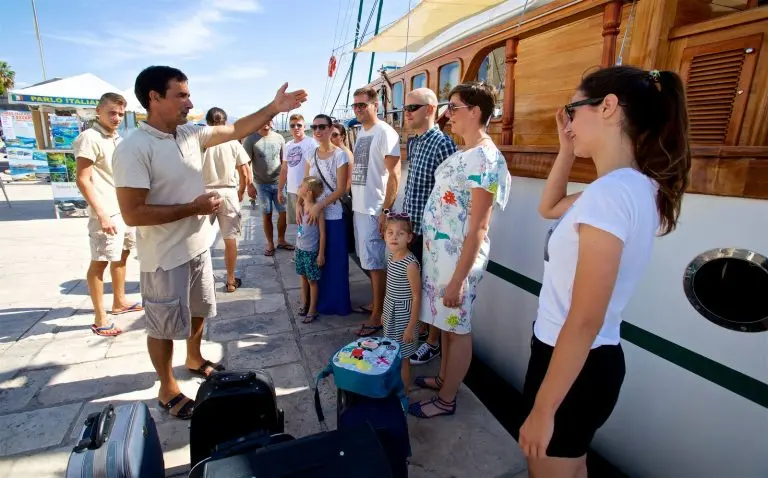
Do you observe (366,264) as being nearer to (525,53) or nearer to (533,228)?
(533,228)

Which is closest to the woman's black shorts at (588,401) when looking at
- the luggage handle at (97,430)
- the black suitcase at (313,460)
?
the black suitcase at (313,460)

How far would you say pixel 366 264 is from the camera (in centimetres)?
349

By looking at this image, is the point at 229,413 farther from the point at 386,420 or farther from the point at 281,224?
the point at 281,224

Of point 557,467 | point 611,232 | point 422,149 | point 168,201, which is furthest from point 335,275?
point 611,232

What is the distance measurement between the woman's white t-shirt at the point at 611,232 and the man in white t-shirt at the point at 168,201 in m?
1.84

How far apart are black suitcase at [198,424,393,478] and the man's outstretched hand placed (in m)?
1.96

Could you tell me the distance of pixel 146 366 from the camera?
2.99m

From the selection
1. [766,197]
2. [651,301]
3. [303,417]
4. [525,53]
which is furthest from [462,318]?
[525,53]

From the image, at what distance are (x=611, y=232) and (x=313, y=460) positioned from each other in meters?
1.18

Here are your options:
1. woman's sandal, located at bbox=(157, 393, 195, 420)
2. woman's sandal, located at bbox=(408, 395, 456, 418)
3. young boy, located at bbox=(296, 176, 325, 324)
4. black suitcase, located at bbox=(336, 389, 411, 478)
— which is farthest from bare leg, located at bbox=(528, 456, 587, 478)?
young boy, located at bbox=(296, 176, 325, 324)

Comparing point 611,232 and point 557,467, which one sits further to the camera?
point 557,467

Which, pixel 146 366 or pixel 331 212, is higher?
pixel 331 212

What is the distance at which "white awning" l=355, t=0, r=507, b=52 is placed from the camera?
5.14 metres

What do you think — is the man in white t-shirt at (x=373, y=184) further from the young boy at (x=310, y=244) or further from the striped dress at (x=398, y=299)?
the striped dress at (x=398, y=299)
